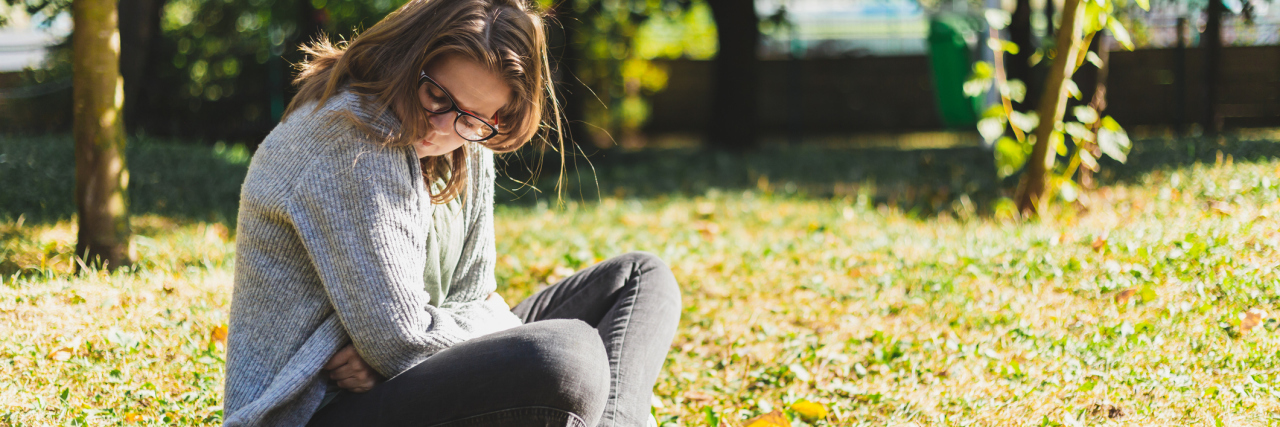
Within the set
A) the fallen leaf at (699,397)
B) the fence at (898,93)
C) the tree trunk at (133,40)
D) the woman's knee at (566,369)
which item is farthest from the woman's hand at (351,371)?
the fence at (898,93)

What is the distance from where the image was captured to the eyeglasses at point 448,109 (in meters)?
1.70

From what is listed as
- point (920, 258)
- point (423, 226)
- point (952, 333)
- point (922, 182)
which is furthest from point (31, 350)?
point (922, 182)

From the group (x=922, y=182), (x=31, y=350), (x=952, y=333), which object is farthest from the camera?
(x=922, y=182)

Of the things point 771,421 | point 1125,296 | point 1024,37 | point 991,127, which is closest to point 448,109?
point 771,421

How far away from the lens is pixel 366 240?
161cm

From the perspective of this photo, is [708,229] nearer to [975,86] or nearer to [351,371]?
[975,86]

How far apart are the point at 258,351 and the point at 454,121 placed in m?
0.57

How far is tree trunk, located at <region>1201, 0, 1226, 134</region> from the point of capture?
7602 mm

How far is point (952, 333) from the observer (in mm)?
2963

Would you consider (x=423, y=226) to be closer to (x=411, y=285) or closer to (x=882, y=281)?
(x=411, y=285)

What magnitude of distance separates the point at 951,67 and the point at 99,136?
22.0ft

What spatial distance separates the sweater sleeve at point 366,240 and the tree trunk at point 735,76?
7.88 meters

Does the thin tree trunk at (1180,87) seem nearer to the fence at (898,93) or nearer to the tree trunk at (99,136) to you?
the fence at (898,93)

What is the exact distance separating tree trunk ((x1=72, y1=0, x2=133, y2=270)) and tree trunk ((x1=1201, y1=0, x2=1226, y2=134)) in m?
8.06
